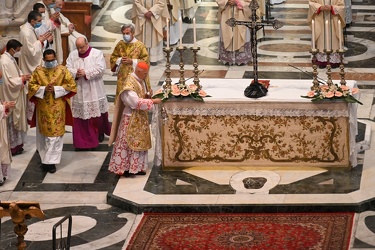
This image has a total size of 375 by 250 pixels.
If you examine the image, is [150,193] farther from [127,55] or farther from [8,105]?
[127,55]

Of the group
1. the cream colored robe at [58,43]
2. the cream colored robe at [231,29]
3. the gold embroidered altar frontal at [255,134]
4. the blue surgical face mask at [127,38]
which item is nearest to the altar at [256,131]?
the gold embroidered altar frontal at [255,134]

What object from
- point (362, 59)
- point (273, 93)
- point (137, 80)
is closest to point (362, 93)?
point (362, 59)

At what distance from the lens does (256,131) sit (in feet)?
46.5

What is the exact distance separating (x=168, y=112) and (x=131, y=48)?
1.70m

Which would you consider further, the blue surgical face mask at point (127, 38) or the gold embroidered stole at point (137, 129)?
the blue surgical face mask at point (127, 38)

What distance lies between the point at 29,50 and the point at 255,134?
4.08 metres

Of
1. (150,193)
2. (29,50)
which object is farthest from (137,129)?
(29,50)

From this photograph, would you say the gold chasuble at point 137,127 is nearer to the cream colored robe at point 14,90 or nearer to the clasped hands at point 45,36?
the cream colored robe at point 14,90

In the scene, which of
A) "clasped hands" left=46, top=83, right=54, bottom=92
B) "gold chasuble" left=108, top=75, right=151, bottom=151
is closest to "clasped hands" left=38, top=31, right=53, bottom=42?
"clasped hands" left=46, top=83, right=54, bottom=92

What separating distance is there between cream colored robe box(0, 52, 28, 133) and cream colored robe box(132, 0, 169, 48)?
13.3 feet

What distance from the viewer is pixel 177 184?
45.9 ft

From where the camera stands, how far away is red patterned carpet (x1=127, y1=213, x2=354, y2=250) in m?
12.5

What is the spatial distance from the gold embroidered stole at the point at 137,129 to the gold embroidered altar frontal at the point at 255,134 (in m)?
0.35

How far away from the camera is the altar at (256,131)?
46.0 feet
